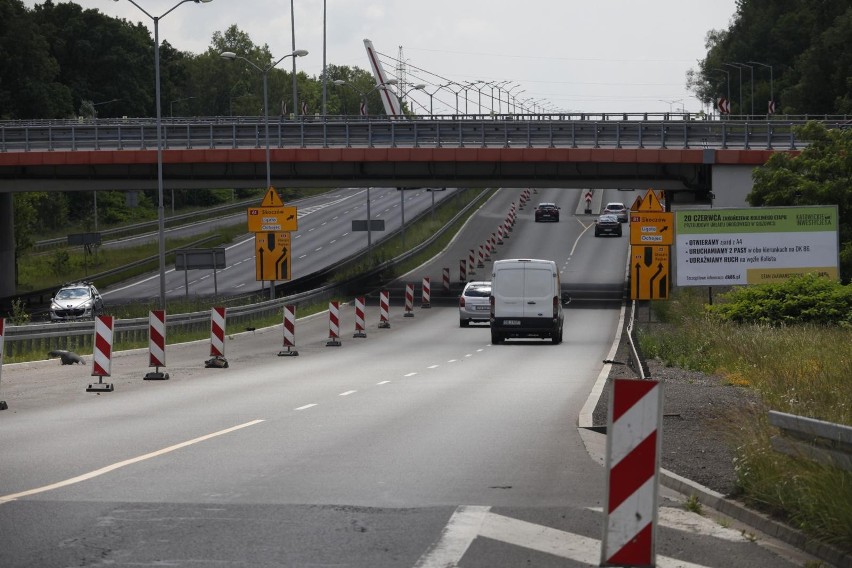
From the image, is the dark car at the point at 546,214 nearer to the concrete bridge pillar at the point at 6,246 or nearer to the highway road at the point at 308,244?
the highway road at the point at 308,244

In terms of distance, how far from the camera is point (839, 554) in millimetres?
8508

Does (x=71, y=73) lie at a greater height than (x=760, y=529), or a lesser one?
greater

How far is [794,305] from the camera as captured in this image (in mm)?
34312

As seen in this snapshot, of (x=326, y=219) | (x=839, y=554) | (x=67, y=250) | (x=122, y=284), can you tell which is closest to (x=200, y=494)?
(x=839, y=554)

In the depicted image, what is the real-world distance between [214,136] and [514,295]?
2923cm

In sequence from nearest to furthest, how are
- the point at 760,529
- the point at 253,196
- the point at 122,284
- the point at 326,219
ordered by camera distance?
the point at 760,529, the point at 122,284, the point at 326,219, the point at 253,196

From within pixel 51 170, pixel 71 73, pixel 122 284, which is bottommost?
pixel 122 284

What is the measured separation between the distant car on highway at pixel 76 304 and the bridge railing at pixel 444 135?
1248 centimetres

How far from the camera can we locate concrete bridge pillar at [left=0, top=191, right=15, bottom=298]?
68875 mm

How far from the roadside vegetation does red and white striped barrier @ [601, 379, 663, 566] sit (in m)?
1.36

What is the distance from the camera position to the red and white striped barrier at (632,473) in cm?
813

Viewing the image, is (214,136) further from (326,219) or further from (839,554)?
(839,554)

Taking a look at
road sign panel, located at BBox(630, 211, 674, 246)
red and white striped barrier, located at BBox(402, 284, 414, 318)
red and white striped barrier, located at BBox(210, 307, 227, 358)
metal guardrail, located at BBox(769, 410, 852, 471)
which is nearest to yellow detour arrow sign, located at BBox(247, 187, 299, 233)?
red and white striped barrier, located at BBox(402, 284, 414, 318)

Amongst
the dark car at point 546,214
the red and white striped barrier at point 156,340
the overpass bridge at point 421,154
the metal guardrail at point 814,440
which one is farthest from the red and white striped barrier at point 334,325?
the dark car at point 546,214
